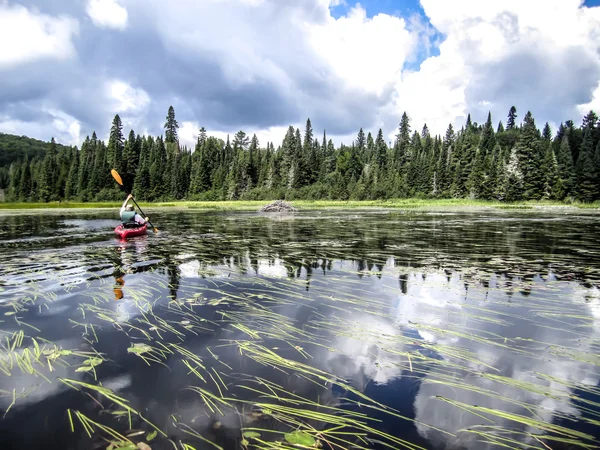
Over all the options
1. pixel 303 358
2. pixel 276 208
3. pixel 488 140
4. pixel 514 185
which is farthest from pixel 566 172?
pixel 303 358

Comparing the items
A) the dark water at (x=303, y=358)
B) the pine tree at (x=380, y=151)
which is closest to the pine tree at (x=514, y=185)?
the pine tree at (x=380, y=151)

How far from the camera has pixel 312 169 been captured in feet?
409

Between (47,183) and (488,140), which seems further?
(488,140)

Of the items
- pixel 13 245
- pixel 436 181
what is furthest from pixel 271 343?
pixel 436 181

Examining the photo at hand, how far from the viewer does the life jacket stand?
2166cm

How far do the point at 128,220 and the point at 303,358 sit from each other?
19.8 metres

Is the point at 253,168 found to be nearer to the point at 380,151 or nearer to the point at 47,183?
the point at 380,151

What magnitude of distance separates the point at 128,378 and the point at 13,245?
18.6 meters

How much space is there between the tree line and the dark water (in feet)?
268

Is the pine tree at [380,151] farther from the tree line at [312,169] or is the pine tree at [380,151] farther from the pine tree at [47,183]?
the pine tree at [47,183]

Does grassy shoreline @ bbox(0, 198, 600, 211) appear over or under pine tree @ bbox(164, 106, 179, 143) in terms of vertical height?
under

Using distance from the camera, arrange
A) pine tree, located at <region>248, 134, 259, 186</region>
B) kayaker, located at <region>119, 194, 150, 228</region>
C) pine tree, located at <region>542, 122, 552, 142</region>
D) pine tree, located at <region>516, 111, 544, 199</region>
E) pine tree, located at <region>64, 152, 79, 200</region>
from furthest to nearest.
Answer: pine tree, located at <region>542, 122, 552, 142</region> < pine tree, located at <region>248, 134, 259, 186</region> < pine tree, located at <region>64, 152, 79, 200</region> < pine tree, located at <region>516, 111, 544, 199</region> < kayaker, located at <region>119, 194, 150, 228</region>

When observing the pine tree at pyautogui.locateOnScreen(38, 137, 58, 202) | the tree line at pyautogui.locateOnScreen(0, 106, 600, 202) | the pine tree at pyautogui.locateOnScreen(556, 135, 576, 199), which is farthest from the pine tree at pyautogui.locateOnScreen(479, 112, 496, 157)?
the pine tree at pyautogui.locateOnScreen(38, 137, 58, 202)

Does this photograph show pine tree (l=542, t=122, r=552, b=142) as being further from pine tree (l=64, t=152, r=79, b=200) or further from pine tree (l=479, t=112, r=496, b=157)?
pine tree (l=64, t=152, r=79, b=200)
